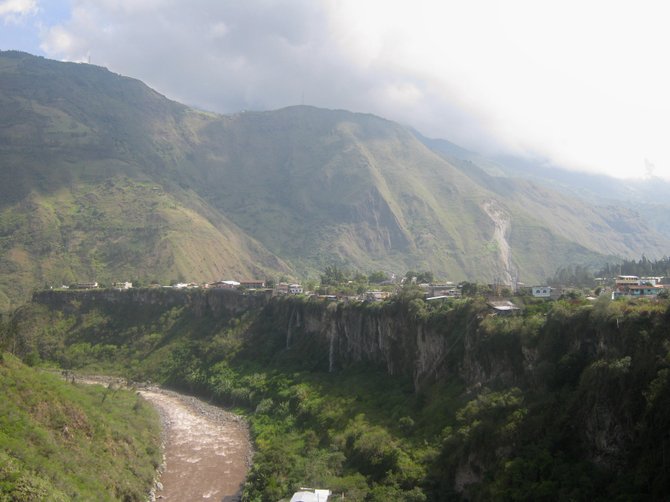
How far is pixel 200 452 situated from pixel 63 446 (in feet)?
76.6

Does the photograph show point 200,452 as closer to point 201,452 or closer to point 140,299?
point 201,452

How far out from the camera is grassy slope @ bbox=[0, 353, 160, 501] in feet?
135

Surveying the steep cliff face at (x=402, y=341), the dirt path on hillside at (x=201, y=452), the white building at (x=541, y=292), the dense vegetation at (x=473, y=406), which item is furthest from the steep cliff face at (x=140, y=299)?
the white building at (x=541, y=292)

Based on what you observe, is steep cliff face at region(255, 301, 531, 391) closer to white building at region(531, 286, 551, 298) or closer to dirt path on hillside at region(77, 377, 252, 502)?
white building at region(531, 286, 551, 298)

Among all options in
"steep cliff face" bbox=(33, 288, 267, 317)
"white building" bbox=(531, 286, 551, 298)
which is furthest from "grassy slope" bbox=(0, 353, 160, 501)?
"steep cliff face" bbox=(33, 288, 267, 317)

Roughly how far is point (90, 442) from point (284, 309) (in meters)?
66.0

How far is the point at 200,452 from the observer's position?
6962 cm

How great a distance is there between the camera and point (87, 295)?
149125 millimetres

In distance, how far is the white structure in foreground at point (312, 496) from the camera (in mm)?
45031

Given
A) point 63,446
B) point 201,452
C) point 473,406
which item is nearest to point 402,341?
point 473,406

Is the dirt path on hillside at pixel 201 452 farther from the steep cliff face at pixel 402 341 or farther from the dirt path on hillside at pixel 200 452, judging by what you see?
the steep cliff face at pixel 402 341

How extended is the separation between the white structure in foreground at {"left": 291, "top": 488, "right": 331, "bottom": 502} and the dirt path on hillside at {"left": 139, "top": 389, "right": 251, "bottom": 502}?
12.5 m

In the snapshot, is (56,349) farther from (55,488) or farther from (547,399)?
(547,399)

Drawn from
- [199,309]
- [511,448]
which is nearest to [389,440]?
[511,448]
